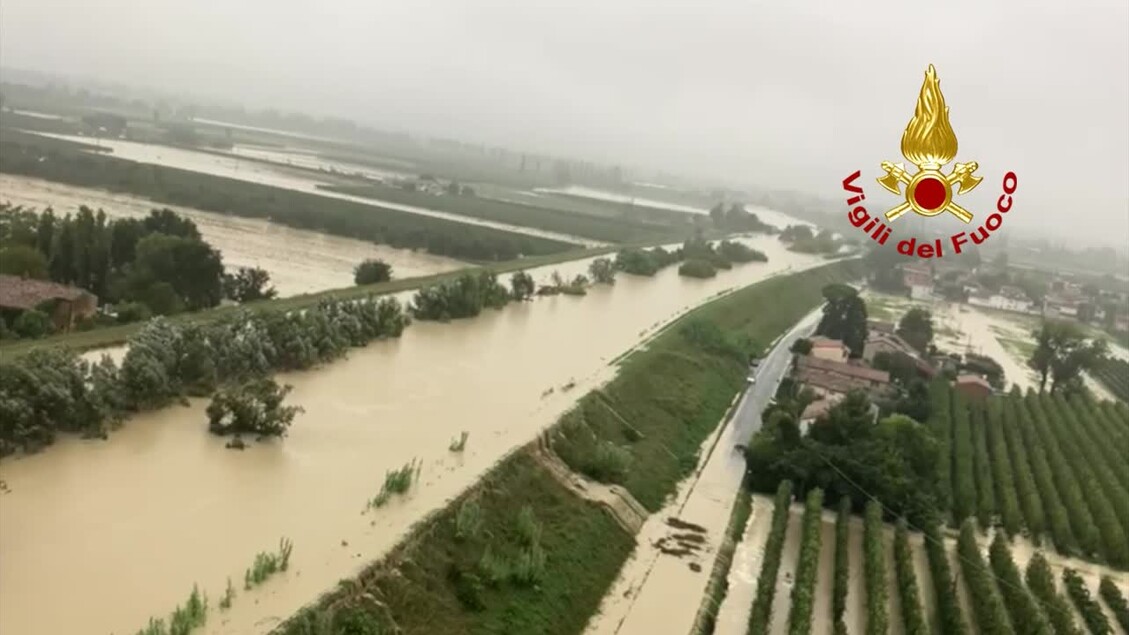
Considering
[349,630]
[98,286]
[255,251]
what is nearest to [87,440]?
[349,630]

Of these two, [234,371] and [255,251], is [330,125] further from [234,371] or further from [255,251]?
[234,371]

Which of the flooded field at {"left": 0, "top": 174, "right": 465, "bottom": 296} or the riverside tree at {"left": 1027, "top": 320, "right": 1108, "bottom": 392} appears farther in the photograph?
the flooded field at {"left": 0, "top": 174, "right": 465, "bottom": 296}

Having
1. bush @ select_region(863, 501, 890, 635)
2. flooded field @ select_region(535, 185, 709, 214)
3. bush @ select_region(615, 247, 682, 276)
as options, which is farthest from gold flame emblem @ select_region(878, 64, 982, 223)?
flooded field @ select_region(535, 185, 709, 214)

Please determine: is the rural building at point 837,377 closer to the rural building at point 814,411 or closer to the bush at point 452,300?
the rural building at point 814,411

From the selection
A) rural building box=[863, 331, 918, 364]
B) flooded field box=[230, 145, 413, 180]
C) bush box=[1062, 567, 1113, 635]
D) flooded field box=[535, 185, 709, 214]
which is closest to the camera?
bush box=[1062, 567, 1113, 635]

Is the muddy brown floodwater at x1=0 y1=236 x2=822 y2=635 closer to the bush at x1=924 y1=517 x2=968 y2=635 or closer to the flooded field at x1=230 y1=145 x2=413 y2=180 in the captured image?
the bush at x1=924 y1=517 x2=968 y2=635

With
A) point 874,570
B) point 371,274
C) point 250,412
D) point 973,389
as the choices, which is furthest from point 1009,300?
point 250,412
